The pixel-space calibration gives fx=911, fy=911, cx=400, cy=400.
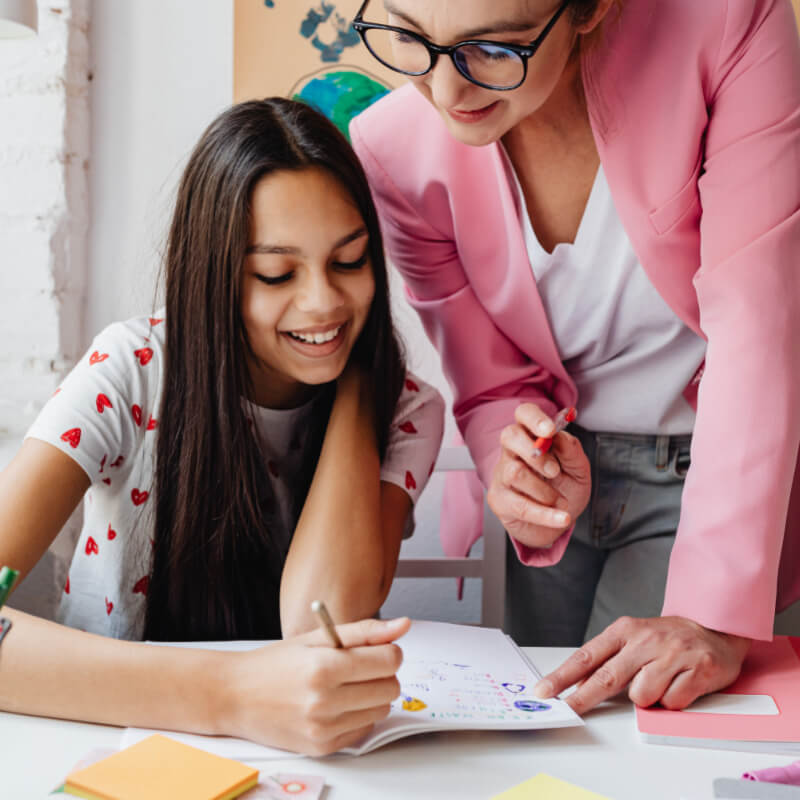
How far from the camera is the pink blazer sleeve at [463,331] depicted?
121 cm

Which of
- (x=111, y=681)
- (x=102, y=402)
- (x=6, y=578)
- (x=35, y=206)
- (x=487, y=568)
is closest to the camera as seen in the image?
(x=6, y=578)

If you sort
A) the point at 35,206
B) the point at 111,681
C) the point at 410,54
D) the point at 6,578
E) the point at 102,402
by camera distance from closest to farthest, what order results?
the point at 6,578
the point at 111,681
the point at 410,54
the point at 102,402
the point at 35,206

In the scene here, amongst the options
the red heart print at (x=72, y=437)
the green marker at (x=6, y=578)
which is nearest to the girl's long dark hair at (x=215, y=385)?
the red heart print at (x=72, y=437)

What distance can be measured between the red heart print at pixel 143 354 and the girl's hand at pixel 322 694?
543 millimetres

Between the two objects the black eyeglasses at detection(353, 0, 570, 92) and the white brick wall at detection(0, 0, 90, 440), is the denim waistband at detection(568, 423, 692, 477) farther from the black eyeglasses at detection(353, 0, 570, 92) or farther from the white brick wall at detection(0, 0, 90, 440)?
the white brick wall at detection(0, 0, 90, 440)

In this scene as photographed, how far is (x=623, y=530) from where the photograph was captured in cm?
125

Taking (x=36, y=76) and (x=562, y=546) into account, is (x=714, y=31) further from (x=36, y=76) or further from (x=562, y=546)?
(x=36, y=76)

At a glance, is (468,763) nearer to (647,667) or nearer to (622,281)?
(647,667)

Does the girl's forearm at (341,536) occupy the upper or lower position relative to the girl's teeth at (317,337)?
lower

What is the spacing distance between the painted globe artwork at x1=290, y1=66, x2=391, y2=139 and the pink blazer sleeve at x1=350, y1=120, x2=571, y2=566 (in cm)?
78

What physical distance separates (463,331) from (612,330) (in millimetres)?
202

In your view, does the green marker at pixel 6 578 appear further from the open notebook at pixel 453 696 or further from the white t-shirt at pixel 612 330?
the white t-shirt at pixel 612 330

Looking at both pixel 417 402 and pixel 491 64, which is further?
pixel 417 402

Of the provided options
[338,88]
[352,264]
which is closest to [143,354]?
[352,264]
